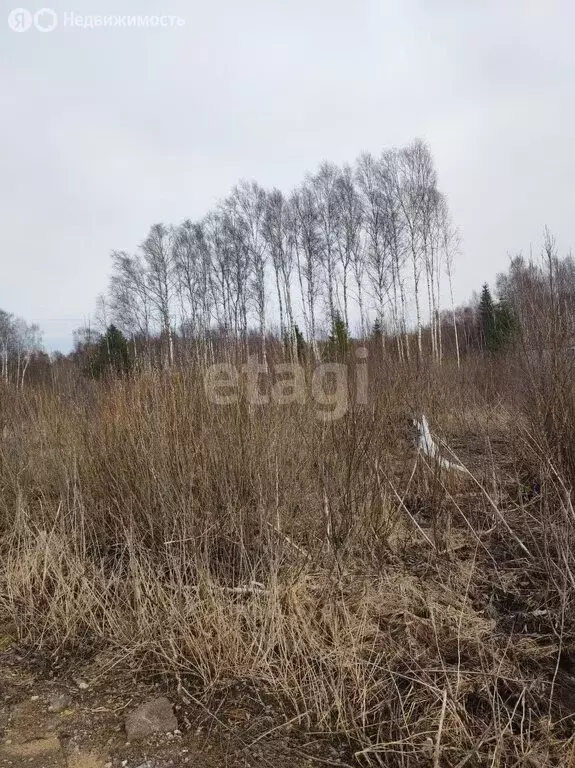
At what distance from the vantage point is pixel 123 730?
6.53ft

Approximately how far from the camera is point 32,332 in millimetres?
45750

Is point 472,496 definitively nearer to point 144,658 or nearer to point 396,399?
point 396,399

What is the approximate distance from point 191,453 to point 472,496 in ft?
7.38

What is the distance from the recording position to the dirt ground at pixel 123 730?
182 cm

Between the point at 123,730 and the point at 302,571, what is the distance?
107cm

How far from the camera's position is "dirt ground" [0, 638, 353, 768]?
1816 millimetres

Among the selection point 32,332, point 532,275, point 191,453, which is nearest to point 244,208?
point 532,275
